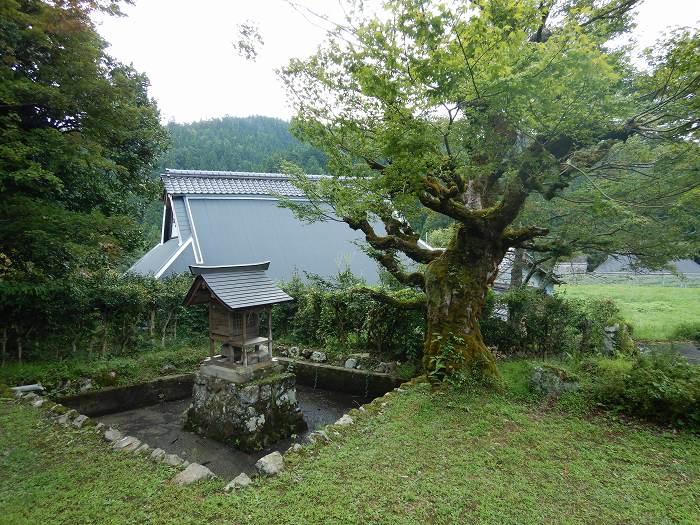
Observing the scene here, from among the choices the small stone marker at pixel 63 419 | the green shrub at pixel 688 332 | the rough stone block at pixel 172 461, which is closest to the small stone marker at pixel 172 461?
the rough stone block at pixel 172 461

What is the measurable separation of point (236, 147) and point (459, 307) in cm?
3152

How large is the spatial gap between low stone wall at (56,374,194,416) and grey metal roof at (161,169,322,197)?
7.38m

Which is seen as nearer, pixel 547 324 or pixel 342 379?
pixel 547 324

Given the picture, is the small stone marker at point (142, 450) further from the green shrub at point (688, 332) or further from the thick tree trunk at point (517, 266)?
the green shrub at point (688, 332)

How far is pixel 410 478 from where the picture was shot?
3332 mm

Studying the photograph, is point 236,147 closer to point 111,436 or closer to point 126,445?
point 111,436

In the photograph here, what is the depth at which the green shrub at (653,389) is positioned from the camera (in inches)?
166

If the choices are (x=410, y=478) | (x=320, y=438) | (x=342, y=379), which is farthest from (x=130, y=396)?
(x=410, y=478)

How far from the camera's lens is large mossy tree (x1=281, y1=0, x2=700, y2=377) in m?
3.87

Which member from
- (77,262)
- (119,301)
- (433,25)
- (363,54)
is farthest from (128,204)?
(433,25)

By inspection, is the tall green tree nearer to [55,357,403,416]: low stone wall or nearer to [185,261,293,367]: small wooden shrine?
[185,261,293,367]: small wooden shrine

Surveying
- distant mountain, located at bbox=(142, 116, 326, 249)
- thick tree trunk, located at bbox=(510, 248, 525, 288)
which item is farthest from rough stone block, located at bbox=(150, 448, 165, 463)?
distant mountain, located at bbox=(142, 116, 326, 249)

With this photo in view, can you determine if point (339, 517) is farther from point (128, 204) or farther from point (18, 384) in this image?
point (128, 204)

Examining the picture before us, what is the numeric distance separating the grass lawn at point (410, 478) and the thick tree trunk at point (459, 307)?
3.41 feet
